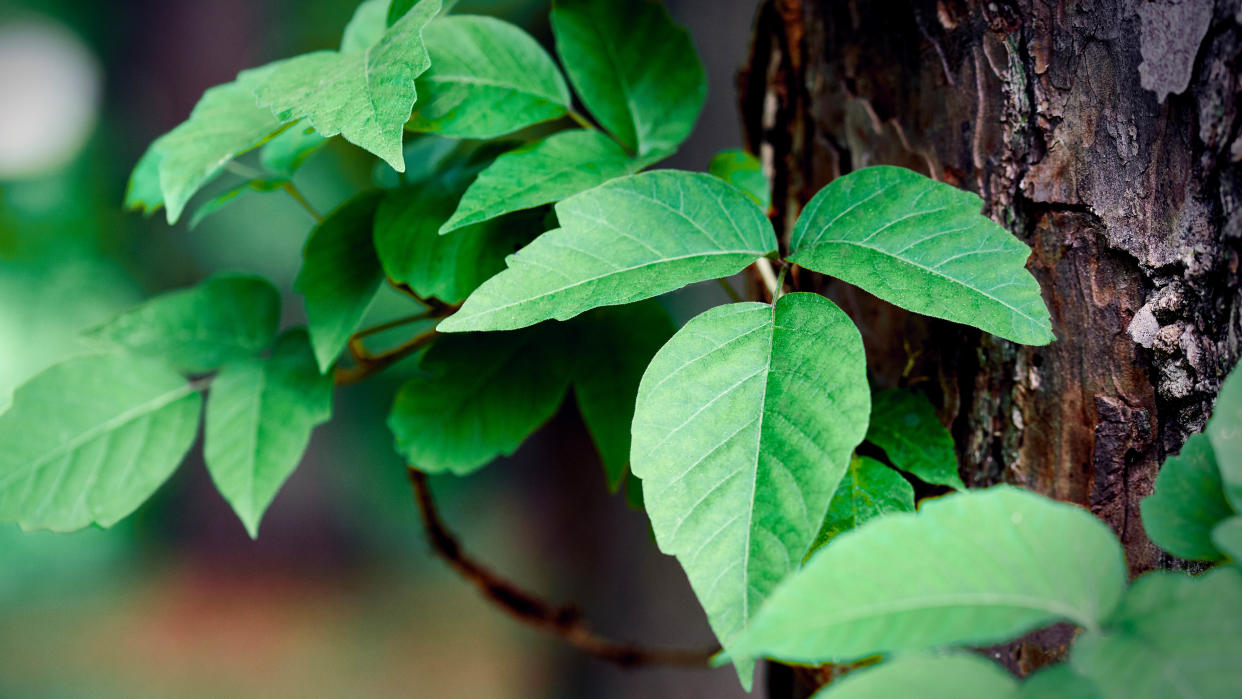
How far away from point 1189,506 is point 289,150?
659 millimetres

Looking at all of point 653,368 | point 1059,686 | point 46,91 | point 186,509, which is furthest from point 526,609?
point 46,91

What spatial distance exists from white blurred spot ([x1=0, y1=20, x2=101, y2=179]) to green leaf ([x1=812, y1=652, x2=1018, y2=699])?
108 inches

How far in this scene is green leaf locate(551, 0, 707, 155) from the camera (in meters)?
0.60

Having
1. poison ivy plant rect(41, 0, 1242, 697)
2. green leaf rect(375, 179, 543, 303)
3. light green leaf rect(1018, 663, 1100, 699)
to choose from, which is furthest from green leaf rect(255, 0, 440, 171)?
light green leaf rect(1018, 663, 1100, 699)

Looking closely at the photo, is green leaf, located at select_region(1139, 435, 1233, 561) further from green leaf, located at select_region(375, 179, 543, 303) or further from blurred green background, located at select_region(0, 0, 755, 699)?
blurred green background, located at select_region(0, 0, 755, 699)

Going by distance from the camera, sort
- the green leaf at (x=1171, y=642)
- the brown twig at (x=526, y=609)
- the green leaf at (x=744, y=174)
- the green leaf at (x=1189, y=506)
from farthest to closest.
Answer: the brown twig at (x=526, y=609) → the green leaf at (x=744, y=174) → the green leaf at (x=1189, y=506) → the green leaf at (x=1171, y=642)

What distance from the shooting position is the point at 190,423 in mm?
601

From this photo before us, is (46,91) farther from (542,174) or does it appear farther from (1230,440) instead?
(1230,440)

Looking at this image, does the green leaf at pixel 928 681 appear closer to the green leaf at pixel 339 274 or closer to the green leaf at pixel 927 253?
the green leaf at pixel 927 253

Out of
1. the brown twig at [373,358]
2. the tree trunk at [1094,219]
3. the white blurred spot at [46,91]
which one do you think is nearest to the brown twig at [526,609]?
the brown twig at [373,358]

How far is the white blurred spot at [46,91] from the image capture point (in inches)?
89.9

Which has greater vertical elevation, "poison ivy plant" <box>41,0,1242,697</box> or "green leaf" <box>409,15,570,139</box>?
"green leaf" <box>409,15,570,139</box>

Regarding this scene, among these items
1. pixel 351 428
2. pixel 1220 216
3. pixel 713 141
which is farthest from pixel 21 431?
pixel 351 428

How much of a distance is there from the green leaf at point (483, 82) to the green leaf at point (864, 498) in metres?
0.33
